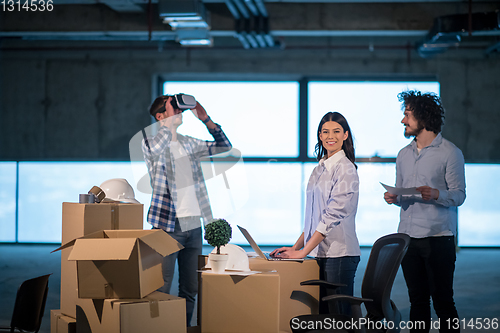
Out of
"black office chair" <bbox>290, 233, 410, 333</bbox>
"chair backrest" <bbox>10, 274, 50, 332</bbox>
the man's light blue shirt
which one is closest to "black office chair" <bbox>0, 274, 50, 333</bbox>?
"chair backrest" <bbox>10, 274, 50, 332</bbox>

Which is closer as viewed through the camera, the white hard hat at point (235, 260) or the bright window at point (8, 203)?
the white hard hat at point (235, 260)

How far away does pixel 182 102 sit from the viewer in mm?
2234

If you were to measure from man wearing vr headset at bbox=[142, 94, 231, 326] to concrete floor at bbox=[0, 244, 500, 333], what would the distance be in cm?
115

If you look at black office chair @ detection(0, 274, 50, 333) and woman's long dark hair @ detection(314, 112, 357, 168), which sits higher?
woman's long dark hair @ detection(314, 112, 357, 168)

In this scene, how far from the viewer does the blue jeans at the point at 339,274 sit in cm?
173

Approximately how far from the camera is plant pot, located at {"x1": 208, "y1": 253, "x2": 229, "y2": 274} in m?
1.61

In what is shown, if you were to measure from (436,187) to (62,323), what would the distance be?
1791mm

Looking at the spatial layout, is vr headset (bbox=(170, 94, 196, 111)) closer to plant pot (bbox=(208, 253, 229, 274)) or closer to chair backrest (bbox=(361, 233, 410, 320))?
plant pot (bbox=(208, 253, 229, 274))

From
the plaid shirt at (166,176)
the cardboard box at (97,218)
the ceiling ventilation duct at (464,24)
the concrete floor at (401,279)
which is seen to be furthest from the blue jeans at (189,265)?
the ceiling ventilation duct at (464,24)

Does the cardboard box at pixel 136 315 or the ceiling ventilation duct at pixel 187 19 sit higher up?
the ceiling ventilation duct at pixel 187 19

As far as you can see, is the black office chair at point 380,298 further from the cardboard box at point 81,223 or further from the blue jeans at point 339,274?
the cardboard box at point 81,223

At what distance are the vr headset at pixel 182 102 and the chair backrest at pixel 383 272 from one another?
3.78 feet

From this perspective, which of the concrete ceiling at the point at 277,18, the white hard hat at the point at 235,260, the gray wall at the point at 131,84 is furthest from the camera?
the gray wall at the point at 131,84

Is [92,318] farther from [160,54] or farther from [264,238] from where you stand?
[160,54]
